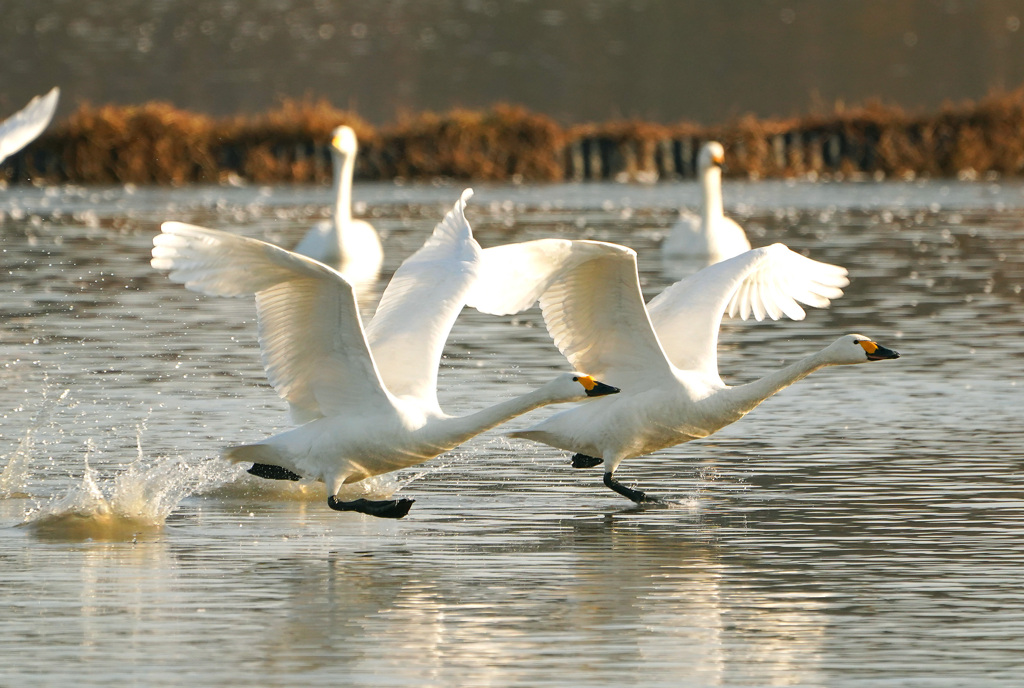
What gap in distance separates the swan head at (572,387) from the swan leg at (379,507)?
2.58 feet

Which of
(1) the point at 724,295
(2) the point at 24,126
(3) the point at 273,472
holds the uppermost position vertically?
(2) the point at 24,126

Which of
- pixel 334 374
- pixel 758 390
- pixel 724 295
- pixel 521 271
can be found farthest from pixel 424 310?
pixel 724 295

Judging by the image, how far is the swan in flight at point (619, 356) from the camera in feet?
32.0

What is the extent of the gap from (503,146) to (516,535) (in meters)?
27.1

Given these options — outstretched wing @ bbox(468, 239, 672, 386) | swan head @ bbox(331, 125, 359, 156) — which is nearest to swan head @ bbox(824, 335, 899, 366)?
outstretched wing @ bbox(468, 239, 672, 386)

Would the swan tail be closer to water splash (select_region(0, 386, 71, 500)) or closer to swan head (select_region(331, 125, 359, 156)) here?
water splash (select_region(0, 386, 71, 500))

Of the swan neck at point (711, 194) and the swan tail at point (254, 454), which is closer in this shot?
the swan tail at point (254, 454)

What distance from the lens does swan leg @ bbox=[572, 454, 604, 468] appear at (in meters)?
10.3

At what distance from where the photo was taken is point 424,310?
32.5ft

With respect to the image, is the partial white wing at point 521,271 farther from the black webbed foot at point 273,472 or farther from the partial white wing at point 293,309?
the black webbed foot at point 273,472

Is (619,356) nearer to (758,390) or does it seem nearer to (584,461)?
(584,461)

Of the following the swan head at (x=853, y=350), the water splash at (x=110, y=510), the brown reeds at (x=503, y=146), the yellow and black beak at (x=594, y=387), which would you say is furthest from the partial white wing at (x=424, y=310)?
the brown reeds at (x=503, y=146)

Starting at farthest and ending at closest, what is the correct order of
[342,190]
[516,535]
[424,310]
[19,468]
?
[342,190] → [19,468] → [424,310] → [516,535]

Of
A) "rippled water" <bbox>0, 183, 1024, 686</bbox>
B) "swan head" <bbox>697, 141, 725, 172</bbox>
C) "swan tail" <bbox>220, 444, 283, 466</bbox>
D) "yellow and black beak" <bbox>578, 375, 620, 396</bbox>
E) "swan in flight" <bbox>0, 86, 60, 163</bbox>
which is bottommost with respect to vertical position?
"rippled water" <bbox>0, 183, 1024, 686</bbox>
